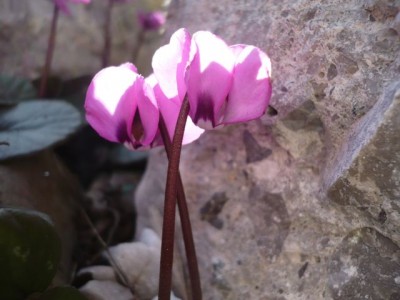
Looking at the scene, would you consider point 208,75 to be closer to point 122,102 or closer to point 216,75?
point 216,75

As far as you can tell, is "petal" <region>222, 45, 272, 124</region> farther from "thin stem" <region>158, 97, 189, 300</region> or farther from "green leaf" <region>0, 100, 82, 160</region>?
"green leaf" <region>0, 100, 82, 160</region>

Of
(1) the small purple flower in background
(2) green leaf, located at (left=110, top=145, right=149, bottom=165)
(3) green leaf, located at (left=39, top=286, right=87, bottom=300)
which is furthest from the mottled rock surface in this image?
(1) the small purple flower in background

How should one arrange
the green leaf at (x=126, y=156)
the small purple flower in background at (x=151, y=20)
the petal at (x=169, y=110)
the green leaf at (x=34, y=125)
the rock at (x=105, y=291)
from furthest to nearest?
the small purple flower in background at (x=151, y=20)
the green leaf at (x=126, y=156)
the green leaf at (x=34, y=125)
the rock at (x=105, y=291)
the petal at (x=169, y=110)

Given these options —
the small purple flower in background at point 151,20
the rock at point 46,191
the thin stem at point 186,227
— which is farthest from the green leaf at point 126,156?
the thin stem at point 186,227

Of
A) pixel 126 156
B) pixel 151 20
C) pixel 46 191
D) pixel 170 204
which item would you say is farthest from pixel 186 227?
pixel 151 20

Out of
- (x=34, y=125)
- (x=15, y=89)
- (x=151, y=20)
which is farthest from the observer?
(x=151, y=20)

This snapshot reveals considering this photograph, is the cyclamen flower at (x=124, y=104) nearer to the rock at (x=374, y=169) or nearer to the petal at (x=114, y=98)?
the petal at (x=114, y=98)

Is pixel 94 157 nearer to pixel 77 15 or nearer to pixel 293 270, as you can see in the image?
pixel 77 15

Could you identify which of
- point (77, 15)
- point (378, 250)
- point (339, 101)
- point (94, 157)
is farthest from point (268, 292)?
point (77, 15)
